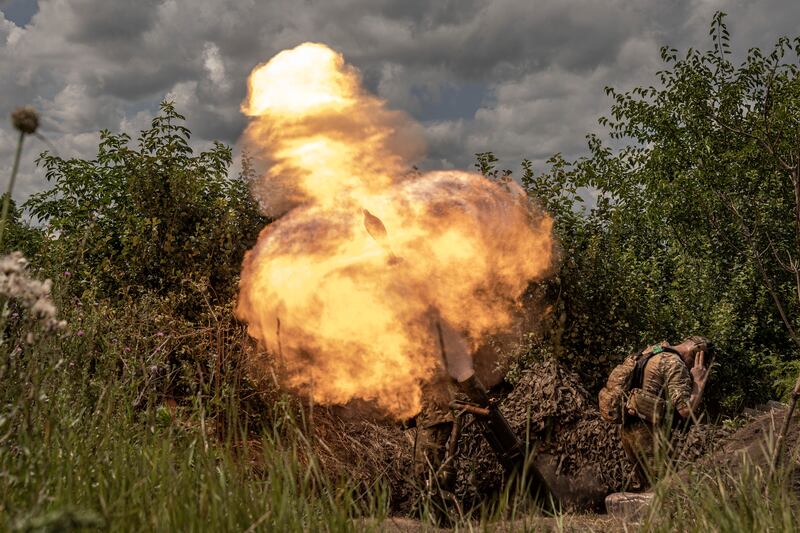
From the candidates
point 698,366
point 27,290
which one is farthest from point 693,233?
point 27,290

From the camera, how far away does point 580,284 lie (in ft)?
34.9

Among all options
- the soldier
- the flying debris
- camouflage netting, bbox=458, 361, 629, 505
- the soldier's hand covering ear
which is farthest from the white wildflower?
the soldier's hand covering ear

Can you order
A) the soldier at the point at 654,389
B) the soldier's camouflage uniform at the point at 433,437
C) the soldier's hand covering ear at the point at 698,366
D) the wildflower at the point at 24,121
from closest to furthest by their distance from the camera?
the wildflower at the point at 24,121 → the soldier's camouflage uniform at the point at 433,437 → the soldier at the point at 654,389 → the soldier's hand covering ear at the point at 698,366

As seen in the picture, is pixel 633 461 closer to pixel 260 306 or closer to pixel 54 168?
pixel 260 306

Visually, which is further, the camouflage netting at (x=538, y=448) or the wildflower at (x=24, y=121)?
the camouflage netting at (x=538, y=448)

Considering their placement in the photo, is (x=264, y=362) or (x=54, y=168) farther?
(x=54, y=168)

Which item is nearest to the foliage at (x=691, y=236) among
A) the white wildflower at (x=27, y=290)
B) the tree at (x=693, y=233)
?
Result: the tree at (x=693, y=233)

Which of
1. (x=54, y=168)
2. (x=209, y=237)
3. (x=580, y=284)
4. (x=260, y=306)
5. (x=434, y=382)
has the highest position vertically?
(x=54, y=168)

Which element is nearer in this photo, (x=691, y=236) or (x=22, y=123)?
(x=22, y=123)

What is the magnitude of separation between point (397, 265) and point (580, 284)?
14.3 ft

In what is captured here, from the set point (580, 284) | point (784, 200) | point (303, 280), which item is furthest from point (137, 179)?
point (784, 200)

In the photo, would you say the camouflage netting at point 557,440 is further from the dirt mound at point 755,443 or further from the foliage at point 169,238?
the foliage at point 169,238

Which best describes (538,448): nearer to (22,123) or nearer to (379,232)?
(379,232)

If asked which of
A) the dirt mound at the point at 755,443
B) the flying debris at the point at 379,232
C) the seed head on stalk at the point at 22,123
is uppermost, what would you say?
the flying debris at the point at 379,232
